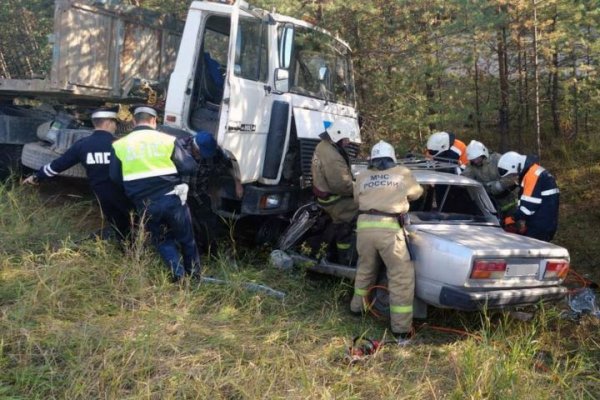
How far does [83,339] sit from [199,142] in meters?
2.28

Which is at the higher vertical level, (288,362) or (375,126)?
(375,126)

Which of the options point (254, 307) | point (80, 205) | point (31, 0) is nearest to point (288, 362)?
point (254, 307)

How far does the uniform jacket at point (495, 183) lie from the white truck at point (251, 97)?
2.00 m

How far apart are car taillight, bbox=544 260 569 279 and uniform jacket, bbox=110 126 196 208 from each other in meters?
3.17

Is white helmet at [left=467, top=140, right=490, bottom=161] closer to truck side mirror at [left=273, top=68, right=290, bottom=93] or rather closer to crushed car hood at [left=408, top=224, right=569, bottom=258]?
crushed car hood at [left=408, top=224, right=569, bottom=258]

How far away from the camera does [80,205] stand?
6316 mm

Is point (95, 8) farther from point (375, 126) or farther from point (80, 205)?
point (375, 126)

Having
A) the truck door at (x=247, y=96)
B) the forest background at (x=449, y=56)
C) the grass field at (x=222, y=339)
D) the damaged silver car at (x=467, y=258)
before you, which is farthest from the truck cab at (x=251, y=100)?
the forest background at (x=449, y=56)

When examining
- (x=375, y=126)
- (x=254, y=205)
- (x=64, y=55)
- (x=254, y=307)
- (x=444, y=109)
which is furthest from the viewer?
(x=375, y=126)

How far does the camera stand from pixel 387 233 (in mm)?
4316

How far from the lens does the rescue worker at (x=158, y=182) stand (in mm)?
4629

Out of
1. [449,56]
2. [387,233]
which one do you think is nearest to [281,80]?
[387,233]

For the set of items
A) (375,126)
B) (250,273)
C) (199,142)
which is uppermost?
(375,126)

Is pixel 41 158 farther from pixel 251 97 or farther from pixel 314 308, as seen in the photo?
pixel 314 308
